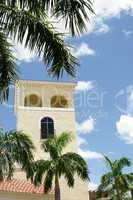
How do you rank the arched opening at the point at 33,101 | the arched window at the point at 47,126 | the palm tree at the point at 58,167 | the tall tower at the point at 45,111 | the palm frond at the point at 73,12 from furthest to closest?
the arched opening at the point at 33,101 → the arched window at the point at 47,126 → the tall tower at the point at 45,111 → the palm tree at the point at 58,167 → the palm frond at the point at 73,12

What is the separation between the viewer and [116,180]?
1786 inches

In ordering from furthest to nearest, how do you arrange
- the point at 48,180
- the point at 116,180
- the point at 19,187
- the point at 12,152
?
1. the point at 116,180
2. the point at 19,187
3. the point at 48,180
4. the point at 12,152

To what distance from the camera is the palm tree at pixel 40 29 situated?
10453 millimetres

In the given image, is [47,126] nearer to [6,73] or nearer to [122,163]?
[122,163]

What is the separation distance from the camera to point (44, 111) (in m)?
46.5

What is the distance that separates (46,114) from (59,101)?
274cm

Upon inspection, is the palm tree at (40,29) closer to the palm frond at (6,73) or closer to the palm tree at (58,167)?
the palm frond at (6,73)

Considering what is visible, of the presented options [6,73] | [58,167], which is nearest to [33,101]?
[58,167]

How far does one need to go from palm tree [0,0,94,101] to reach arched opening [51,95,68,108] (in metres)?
36.0

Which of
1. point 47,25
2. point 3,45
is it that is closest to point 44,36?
point 47,25

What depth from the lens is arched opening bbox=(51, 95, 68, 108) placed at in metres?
47.7

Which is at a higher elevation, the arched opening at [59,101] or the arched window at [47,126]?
the arched opening at [59,101]

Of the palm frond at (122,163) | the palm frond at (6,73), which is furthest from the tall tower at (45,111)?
the palm frond at (6,73)

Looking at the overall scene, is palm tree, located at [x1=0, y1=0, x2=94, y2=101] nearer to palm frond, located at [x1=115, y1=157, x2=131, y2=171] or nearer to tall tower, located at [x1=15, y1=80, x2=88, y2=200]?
tall tower, located at [x1=15, y1=80, x2=88, y2=200]
